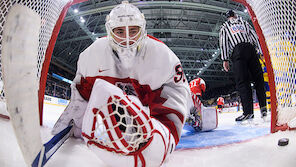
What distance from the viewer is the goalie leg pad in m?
0.47

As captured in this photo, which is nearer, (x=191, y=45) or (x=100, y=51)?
(x=100, y=51)

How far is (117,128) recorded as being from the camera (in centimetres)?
49

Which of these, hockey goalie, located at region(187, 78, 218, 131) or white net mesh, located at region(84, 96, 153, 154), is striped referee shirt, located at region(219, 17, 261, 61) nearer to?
hockey goalie, located at region(187, 78, 218, 131)

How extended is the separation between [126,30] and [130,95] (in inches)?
13.9

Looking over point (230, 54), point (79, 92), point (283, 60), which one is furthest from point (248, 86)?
point (79, 92)

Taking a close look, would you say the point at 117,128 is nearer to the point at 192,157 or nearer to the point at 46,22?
A: the point at 192,157

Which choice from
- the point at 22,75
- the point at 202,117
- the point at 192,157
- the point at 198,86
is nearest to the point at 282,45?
the point at 192,157

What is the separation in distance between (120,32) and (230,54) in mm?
1487

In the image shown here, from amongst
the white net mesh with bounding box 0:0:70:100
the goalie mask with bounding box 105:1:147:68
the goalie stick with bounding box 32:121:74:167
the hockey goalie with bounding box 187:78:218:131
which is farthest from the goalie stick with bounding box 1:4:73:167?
the hockey goalie with bounding box 187:78:218:131

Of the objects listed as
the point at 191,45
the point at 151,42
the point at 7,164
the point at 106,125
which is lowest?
the point at 7,164

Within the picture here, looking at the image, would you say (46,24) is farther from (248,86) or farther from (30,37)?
(248,86)

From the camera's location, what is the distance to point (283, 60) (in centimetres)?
107

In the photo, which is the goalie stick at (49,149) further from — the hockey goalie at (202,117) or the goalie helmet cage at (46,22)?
the hockey goalie at (202,117)

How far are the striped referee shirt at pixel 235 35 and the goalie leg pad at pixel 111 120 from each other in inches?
63.9
